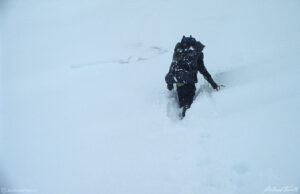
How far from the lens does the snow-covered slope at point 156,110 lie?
3.19m

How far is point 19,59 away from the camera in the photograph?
7.58 meters

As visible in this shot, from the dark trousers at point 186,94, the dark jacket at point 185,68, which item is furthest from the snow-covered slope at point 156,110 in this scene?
the dark jacket at point 185,68

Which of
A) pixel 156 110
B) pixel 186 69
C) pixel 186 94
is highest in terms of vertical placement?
pixel 186 69

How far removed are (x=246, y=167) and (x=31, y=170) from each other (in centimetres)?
315

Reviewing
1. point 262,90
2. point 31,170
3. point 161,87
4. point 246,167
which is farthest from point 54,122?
point 262,90

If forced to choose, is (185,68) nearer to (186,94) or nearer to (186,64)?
(186,64)

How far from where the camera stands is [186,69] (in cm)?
383

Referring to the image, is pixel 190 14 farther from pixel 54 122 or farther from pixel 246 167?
pixel 246 167

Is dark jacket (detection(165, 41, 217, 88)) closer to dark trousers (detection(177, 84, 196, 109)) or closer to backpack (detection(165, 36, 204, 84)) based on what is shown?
backpack (detection(165, 36, 204, 84))

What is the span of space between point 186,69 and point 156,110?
90cm

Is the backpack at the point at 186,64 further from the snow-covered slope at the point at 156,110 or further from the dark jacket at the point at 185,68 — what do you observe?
the snow-covered slope at the point at 156,110

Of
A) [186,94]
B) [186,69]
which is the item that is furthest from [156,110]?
[186,69]

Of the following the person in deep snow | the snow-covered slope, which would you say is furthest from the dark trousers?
the snow-covered slope

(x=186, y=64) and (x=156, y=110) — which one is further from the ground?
(x=186, y=64)
